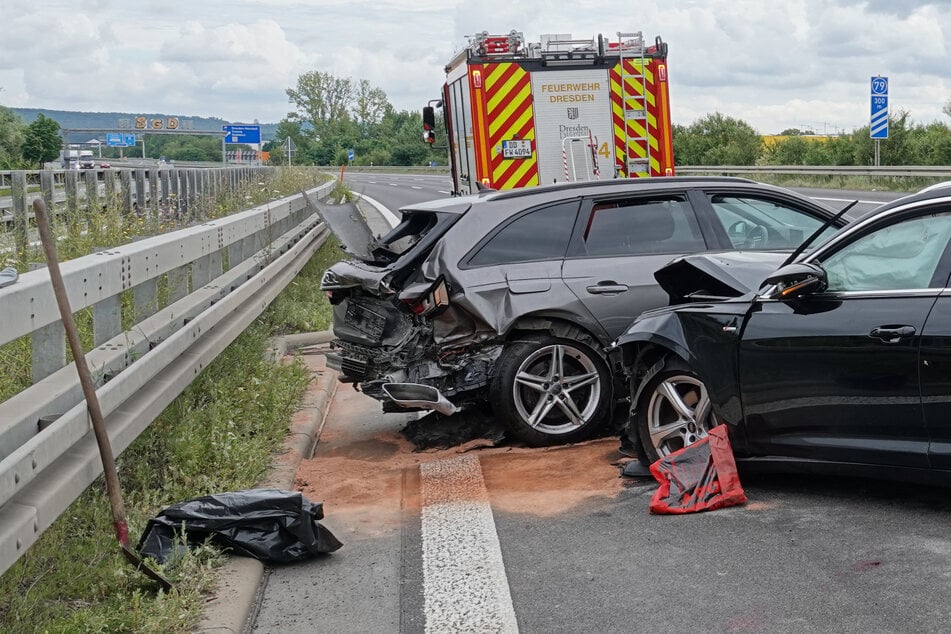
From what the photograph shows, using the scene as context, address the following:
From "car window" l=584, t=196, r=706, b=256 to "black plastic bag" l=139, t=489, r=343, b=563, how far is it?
3.28 meters

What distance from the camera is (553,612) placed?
4.79 metres

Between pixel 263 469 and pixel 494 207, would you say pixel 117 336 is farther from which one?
pixel 494 207

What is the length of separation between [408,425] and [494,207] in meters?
1.69

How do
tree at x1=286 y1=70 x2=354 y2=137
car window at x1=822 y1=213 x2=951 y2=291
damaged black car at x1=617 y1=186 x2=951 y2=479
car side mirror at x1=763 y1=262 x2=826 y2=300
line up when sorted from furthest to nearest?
tree at x1=286 y1=70 x2=354 y2=137 < car side mirror at x1=763 y1=262 x2=826 y2=300 < car window at x1=822 y1=213 x2=951 y2=291 < damaged black car at x1=617 y1=186 x2=951 y2=479

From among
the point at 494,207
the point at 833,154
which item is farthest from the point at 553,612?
the point at 833,154

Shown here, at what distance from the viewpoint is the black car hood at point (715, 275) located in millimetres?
6621

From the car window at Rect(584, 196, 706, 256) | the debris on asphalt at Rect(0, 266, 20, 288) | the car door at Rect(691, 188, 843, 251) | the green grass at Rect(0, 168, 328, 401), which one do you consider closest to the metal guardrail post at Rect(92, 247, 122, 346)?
the green grass at Rect(0, 168, 328, 401)

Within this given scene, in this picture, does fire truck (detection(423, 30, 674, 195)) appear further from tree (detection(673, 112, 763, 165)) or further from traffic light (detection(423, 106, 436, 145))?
tree (detection(673, 112, 763, 165))

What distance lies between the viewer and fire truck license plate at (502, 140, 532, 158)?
15.9 m

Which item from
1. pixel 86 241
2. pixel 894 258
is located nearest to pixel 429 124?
pixel 86 241

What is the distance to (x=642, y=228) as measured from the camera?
8.34 m

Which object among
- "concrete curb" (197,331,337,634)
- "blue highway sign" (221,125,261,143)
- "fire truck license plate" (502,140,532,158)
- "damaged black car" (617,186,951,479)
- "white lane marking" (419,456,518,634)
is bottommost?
"white lane marking" (419,456,518,634)

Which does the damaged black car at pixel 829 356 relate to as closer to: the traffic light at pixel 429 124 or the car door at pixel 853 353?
the car door at pixel 853 353

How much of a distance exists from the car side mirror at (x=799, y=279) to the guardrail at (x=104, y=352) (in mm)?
2911
